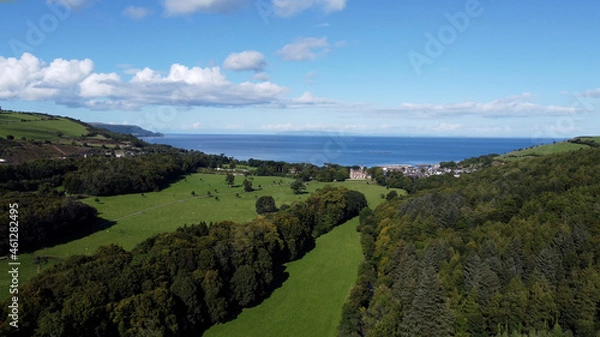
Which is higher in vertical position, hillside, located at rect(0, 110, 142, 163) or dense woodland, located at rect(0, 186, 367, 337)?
hillside, located at rect(0, 110, 142, 163)

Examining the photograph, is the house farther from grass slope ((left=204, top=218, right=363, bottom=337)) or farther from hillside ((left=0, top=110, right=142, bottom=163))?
hillside ((left=0, top=110, right=142, bottom=163))

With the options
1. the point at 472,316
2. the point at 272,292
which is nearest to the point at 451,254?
the point at 472,316

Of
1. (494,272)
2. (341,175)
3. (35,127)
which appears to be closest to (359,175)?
(341,175)

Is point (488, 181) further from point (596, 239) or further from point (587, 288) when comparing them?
point (587, 288)

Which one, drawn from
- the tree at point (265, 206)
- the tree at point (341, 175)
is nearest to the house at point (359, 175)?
the tree at point (341, 175)

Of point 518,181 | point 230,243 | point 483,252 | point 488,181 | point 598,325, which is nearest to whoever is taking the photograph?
point 598,325

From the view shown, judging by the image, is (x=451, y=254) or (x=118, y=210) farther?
(x=118, y=210)

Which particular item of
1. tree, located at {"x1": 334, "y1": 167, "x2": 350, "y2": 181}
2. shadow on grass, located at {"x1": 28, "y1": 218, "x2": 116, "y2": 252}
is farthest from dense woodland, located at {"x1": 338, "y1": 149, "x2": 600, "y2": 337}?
tree, located at {"x1": 334, "y1": 167, "x2": 350, "y2": 181}
